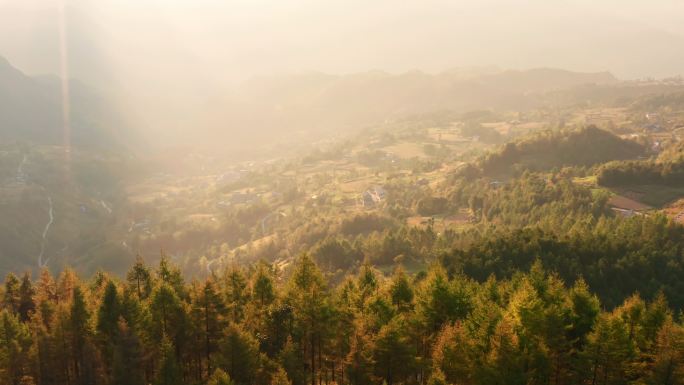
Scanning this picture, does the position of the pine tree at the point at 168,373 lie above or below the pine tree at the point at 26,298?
above

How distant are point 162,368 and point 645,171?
19989 cm

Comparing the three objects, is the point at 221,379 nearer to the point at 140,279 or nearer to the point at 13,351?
the point at 13,351

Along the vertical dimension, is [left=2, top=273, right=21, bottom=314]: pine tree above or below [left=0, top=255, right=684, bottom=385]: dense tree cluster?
below

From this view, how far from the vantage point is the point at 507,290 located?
73375mm

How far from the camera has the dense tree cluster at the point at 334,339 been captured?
155 feet

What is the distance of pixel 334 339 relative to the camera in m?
55.4

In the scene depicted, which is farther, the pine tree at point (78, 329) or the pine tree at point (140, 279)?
the pine tree at point (140, 279)

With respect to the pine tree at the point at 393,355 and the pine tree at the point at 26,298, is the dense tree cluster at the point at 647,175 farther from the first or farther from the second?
the pine tree at the point at 26,298

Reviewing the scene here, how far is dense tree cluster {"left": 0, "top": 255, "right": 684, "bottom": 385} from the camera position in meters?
47.1

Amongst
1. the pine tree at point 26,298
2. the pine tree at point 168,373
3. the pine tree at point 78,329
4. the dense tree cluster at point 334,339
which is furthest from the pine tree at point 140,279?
the pine tree at point 168,373

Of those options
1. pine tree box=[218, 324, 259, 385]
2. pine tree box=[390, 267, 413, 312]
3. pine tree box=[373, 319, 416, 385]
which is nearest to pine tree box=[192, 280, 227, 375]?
pine tree box=[218, 324, 259, 385]

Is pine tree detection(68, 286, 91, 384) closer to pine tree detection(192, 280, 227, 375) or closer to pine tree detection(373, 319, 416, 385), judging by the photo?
pine tree detection(192, 280, 227, 375)

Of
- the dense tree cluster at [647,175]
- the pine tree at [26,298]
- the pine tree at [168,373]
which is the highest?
the pine tree at [168,373]

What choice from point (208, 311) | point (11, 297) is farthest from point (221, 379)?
point (11, 297)
